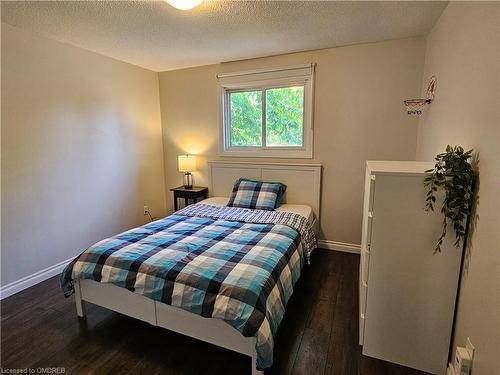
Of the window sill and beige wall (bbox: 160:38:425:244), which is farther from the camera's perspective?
the window sill

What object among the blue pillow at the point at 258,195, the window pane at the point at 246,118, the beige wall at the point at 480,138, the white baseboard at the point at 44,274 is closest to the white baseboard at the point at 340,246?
the white baseboard at the point at 44,274

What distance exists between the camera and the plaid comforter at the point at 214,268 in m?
1.46

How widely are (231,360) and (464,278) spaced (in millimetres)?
1416

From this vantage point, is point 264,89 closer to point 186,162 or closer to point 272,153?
point 272,153

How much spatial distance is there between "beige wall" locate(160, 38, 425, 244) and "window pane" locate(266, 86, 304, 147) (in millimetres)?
232

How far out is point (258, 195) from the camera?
319cm

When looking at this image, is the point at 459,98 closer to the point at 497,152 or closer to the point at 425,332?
the point at 497,152

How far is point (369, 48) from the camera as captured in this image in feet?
9.26

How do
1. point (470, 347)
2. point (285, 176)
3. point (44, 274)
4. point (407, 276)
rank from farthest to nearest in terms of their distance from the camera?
point (285, 176) < point (44, 274) < point (407, 276) < point (470, 347)

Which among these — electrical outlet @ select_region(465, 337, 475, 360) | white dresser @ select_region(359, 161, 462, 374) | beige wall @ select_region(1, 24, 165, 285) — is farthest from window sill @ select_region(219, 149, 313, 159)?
electrical outlet @ select_region(465, 337, 475, 360)

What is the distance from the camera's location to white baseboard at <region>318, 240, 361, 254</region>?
3.20 meters

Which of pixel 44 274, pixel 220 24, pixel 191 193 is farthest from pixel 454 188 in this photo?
pixel 44 274

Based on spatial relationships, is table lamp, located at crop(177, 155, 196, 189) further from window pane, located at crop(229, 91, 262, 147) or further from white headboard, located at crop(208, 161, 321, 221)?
window pane, located at crop(229, 91, 262, 147)

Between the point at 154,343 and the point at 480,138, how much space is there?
227 cm
